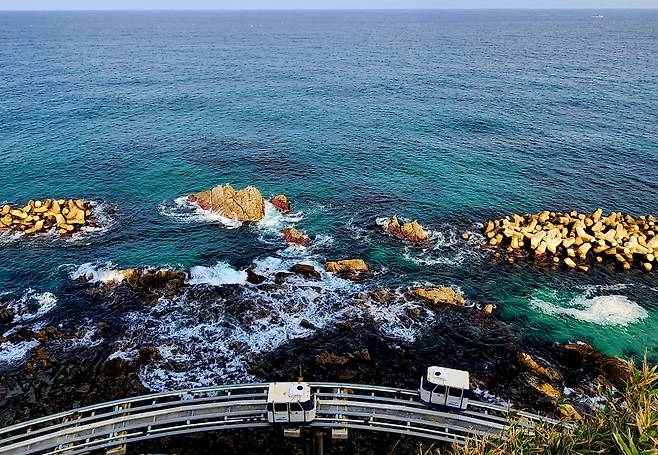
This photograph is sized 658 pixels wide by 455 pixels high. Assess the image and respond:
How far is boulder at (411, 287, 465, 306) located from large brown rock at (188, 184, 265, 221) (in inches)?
1085

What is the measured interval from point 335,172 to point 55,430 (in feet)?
201

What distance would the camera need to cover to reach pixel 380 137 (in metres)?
103

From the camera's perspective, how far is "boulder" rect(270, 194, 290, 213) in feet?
238

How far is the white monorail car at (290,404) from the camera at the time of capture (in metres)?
33.9

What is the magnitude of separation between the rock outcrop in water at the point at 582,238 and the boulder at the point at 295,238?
984 inches

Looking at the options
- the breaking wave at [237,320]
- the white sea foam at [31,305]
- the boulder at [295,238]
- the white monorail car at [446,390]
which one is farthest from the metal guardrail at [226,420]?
the boulder at [295,238]

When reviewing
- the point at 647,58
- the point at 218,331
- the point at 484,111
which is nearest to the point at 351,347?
the point at 218,331

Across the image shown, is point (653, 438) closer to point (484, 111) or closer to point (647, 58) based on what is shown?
point (484, 111)

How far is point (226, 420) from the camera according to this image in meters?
35.4

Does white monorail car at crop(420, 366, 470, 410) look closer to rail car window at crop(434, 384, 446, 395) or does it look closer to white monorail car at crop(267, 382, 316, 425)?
rail car window at crop(434, 384, 446, 395)

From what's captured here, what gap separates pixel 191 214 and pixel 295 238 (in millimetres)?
17768

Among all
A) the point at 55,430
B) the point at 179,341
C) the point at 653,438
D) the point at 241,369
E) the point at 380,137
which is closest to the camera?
the point at 653,438

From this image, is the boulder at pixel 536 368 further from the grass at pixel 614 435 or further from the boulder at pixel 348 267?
the grass at pixel 614 435

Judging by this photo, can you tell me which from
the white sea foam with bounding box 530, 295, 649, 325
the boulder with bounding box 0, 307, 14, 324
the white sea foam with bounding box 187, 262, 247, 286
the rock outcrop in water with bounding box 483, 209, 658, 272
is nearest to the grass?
the white sea foam with bounding box 530, 295, 649, 325
